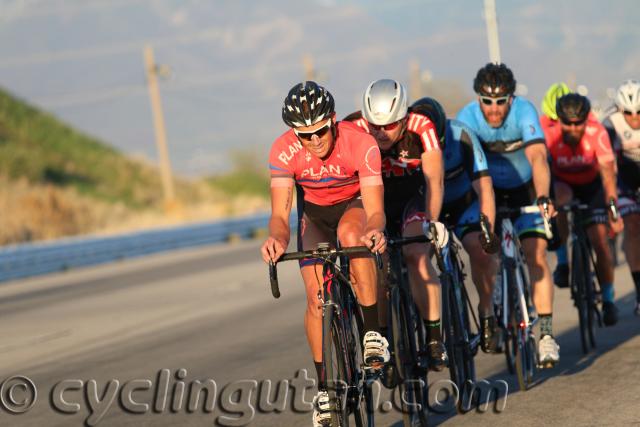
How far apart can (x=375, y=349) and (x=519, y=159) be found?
354 centimetres

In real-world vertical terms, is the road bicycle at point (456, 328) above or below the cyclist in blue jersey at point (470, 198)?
below

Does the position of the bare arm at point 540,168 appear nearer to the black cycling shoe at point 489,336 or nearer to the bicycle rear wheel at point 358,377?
the black cycling shoe at point 489,336

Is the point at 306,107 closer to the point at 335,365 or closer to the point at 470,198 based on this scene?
the point at 335,365

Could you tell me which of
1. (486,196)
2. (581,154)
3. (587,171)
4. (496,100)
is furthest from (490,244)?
(587,171)

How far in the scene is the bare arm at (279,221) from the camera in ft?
23.0

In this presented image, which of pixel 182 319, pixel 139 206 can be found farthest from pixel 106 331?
pixel 139 206

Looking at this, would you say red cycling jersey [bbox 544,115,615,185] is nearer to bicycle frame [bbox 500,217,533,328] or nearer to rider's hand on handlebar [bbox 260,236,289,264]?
bicycle frame [bbox 500,217,533,328]

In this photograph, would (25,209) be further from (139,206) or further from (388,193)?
(388,193)

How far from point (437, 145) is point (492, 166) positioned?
210 cm

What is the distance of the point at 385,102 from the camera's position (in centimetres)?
793

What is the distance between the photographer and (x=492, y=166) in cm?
1020

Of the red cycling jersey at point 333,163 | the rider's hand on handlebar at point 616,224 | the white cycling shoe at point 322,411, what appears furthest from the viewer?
the rider's hand on handlebar at point 616,224

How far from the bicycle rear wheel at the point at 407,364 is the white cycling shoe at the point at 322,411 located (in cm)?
75

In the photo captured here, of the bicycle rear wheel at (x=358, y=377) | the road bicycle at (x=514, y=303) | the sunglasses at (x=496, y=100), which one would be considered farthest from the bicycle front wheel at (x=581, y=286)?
the bicycle rear wheel at (x=358, y=377)
